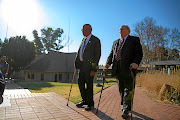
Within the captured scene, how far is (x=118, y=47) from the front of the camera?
3.24 meters

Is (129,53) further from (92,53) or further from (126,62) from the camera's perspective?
(92,53)

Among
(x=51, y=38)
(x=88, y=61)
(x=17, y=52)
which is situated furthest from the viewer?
(x=51, y=38)

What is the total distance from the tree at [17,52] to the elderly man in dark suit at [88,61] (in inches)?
984

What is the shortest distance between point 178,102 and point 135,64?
10.3 feet

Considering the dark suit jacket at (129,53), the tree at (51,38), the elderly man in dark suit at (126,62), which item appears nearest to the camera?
the elderly man in dark suit at (126,62)

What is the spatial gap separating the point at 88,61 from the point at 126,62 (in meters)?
0.93

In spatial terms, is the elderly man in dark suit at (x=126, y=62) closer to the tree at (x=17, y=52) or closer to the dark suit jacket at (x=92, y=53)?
the dark suit jacket at (x=92, y=53)

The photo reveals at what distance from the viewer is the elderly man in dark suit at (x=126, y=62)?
2.80 meters

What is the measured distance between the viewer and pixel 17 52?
2531 centimetres

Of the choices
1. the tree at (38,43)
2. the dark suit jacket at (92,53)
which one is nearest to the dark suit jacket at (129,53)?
the dark suit jacket at (92,53)

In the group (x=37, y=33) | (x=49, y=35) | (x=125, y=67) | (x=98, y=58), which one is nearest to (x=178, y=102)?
(x=125, y=67)

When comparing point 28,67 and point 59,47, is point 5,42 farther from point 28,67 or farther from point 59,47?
point 59,47

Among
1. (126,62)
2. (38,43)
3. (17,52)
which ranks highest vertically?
(38,43)

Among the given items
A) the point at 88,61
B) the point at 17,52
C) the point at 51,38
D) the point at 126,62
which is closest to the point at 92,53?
the point at 88,61
